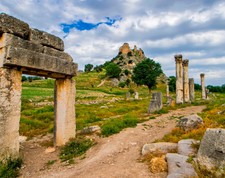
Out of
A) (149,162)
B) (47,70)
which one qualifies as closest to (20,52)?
(47,70)

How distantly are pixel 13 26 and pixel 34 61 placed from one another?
1.41m

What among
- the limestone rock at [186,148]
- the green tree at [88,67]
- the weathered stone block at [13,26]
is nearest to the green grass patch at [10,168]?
the weathered stone block at [13,26]

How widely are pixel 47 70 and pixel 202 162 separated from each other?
648 cm

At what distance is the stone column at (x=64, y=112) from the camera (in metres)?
9.32

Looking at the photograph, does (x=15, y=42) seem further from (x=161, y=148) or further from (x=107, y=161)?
(x=161, y=148)

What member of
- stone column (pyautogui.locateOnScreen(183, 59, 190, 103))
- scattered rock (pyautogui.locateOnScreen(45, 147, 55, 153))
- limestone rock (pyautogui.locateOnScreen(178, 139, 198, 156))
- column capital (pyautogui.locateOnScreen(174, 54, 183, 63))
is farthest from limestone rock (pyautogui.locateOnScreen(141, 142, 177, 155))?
stone column (pyautogui.locateOnScreen(183, 59, 190, 103))

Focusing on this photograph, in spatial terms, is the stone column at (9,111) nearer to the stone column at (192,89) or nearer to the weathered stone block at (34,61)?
the weathered stone block at (34,61)

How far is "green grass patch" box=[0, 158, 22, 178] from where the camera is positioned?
6.27 meters

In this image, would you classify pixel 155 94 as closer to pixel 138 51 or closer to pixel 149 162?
pixel 149 162

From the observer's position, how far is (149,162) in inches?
243

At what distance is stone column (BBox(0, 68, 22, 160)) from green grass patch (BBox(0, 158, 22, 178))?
0.18 metres

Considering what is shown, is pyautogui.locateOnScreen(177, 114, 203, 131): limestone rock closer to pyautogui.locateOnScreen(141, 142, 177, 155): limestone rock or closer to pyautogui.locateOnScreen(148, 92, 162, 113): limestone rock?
pyautogui.locateOnScreen(141, 142, 177, 155): limestone rock

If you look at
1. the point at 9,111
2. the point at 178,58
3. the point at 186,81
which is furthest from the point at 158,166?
the point at 186,81

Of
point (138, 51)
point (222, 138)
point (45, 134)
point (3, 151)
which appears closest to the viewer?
point (222, 138)
